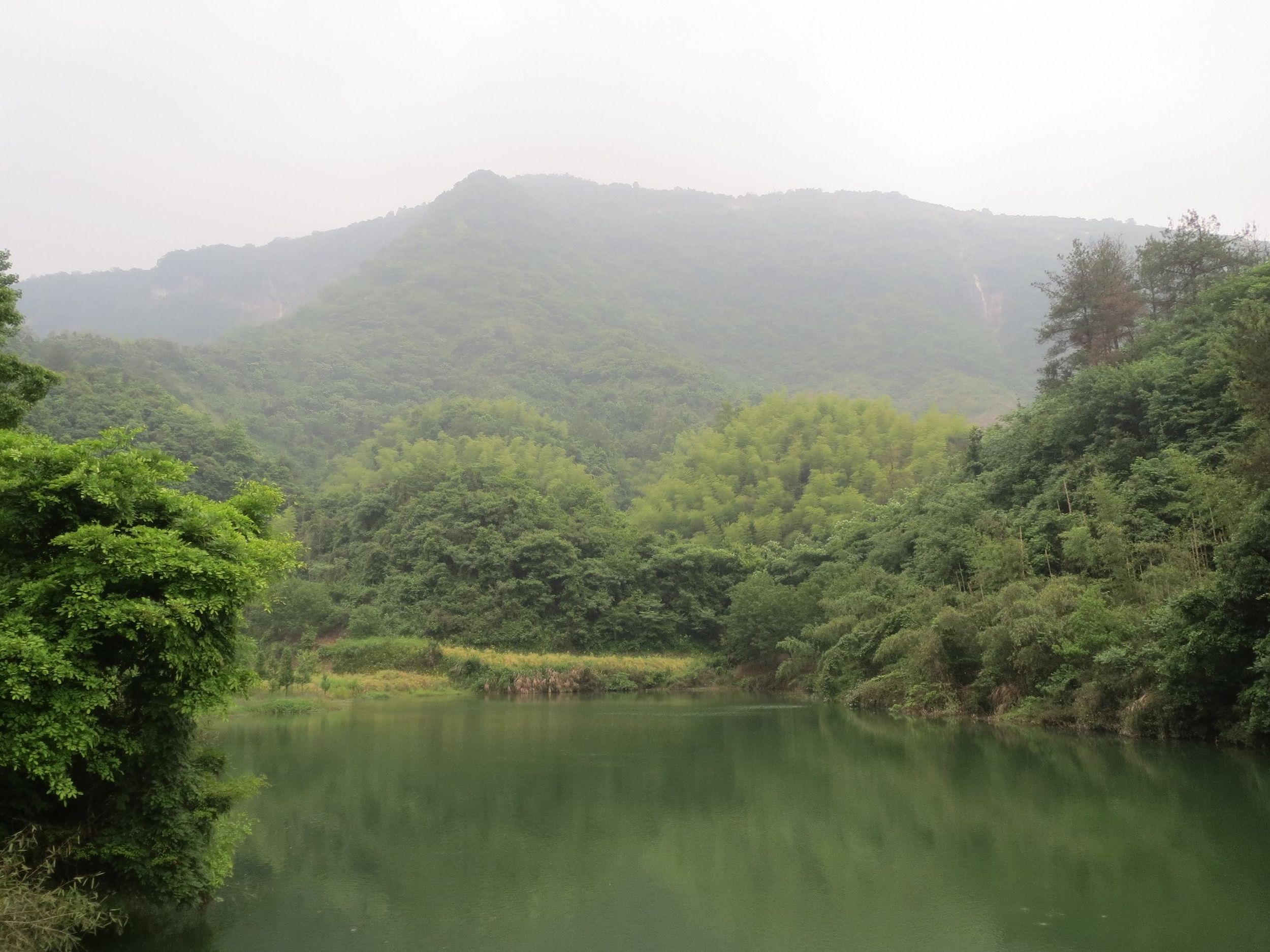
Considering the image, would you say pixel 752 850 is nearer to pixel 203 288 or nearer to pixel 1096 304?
pixel 1096 304

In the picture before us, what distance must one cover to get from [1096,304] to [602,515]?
27.4 m

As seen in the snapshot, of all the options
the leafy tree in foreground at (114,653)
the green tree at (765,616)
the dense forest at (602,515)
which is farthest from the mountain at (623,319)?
the leafy tree in foreground at (114,653)

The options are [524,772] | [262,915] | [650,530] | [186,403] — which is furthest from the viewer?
[186,403]

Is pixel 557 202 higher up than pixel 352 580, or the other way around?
pixel 557 202

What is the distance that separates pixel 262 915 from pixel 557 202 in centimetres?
17012

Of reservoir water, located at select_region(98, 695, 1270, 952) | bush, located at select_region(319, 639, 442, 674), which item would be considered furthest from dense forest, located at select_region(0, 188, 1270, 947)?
reservoir water, located at select_region(98, 695, 1270, 952)

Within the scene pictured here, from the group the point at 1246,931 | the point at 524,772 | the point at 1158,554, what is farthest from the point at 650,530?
the point at 1246,931

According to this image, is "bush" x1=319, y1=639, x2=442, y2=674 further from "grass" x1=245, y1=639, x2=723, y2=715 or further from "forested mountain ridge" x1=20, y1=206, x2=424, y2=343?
"forested mountain ridge" x1=20, y1=206, x2=424, y2=343

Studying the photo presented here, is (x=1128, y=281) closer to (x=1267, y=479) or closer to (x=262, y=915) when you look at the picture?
(x=1267, y=479)

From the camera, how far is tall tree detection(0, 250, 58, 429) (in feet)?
33.1

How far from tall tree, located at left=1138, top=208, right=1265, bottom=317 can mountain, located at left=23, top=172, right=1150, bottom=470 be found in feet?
118

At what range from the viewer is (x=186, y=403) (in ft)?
223

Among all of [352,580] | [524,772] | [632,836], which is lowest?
[352,580]

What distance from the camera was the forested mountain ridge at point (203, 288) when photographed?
121000mm
